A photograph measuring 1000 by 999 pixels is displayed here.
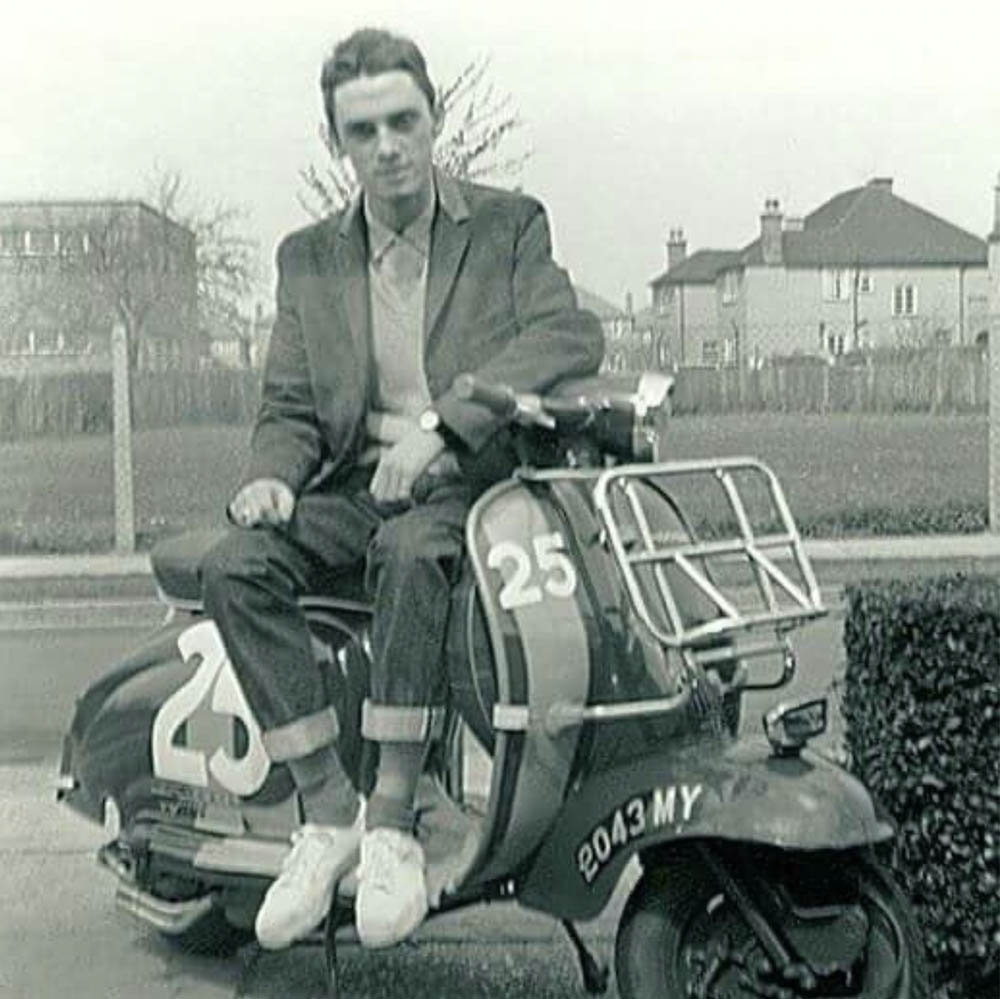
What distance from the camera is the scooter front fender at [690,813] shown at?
12.4 feet

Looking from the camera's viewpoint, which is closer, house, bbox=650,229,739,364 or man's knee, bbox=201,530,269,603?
man's knee, bbox=201,530,269,603

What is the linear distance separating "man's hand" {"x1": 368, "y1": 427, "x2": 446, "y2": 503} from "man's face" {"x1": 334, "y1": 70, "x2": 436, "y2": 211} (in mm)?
421

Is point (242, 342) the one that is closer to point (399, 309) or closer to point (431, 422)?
point (399, 309)

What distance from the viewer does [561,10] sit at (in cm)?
423

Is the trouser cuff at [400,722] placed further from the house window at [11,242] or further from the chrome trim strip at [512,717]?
the house window at [11,242]

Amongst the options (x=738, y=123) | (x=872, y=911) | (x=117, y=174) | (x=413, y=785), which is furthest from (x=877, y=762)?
(x=117, y=174)

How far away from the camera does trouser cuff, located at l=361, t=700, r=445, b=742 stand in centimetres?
405

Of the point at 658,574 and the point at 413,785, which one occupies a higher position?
the point at 658,574

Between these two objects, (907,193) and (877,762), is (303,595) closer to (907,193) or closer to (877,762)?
(877,762)

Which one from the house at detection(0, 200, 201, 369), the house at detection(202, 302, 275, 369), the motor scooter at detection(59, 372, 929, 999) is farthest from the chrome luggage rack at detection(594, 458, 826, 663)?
the house at detection(0, 200, 201, 369)

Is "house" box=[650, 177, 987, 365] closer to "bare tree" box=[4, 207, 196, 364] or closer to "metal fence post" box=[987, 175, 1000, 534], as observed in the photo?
"metal fence post" box=[987, 175, 1000, 534]

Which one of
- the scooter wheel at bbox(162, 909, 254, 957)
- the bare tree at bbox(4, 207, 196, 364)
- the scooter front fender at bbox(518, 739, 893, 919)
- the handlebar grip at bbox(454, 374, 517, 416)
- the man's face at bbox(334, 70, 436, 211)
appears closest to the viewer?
the scooter front fender at bbox(518, 739, 893, 919)

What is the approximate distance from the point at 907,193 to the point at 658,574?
3.39ft

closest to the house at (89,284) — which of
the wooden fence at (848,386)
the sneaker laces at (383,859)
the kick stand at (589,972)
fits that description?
the wooden fence at (848,386)
